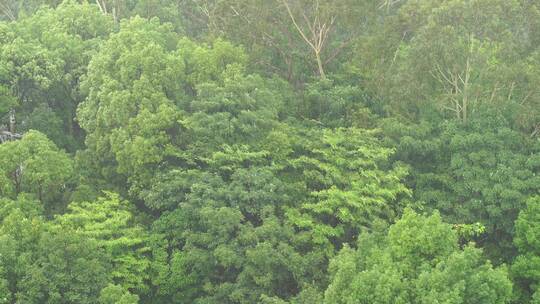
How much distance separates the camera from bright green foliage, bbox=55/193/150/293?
72.4 ft

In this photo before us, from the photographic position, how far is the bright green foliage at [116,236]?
72.4 feet

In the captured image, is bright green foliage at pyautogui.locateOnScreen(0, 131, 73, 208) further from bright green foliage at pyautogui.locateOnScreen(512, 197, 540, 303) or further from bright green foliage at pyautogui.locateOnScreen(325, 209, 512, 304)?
bright green foliage at pyautogui.locateOnScreen(512, 197, 540, 303)

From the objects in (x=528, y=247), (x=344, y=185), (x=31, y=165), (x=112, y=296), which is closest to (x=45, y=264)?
(x=112, y=296)

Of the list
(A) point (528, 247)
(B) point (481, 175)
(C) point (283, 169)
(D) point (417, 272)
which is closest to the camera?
(D) point (417, 272)

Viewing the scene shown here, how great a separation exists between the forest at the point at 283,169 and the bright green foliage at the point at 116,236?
0.12 metres

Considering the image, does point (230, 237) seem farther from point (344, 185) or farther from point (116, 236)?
point (344, 185)

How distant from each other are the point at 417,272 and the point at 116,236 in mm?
10742

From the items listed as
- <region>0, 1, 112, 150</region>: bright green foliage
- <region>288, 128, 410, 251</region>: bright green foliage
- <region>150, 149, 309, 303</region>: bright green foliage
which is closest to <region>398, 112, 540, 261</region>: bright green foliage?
<region>288, 128, 410, 251</region>: bright green foliage

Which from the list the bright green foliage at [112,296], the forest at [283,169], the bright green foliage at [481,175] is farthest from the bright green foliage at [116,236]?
the bright green foliage at [481,175]

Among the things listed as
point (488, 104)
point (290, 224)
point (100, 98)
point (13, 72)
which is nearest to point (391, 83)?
point (488, 104)

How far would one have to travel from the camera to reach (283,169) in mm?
26578

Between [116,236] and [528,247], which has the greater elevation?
[116,236]

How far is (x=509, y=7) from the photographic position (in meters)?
25.8

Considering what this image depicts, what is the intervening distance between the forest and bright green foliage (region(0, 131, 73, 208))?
79mm
